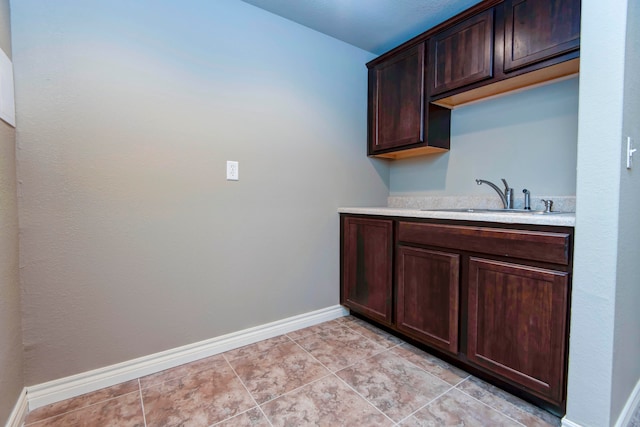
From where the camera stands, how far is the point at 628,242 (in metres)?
1.19

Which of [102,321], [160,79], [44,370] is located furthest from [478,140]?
[44,370]

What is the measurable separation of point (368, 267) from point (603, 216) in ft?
4.54

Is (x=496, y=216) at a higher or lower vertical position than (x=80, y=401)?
higher

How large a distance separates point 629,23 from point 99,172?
2.42m

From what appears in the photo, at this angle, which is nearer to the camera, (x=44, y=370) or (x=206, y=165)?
(x=44, y=370)

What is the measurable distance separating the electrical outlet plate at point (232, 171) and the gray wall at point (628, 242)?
1.90 meters

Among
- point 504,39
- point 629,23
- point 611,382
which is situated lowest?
point 611,382

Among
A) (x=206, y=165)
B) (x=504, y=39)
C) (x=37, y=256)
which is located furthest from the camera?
(x=206, y=165)

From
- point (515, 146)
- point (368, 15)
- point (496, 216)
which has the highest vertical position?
point (368, 15)

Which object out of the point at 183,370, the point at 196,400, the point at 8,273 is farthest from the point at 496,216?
the point at 8,273

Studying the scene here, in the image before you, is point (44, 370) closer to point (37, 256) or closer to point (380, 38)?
point (37, 256)

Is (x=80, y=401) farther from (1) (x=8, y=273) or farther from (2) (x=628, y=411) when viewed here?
(2) (x=628, y=411)

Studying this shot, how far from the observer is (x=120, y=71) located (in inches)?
62.6

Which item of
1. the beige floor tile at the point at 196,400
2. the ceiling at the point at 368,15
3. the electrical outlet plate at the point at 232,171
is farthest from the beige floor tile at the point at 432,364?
the ceiling at the point at 368,15
